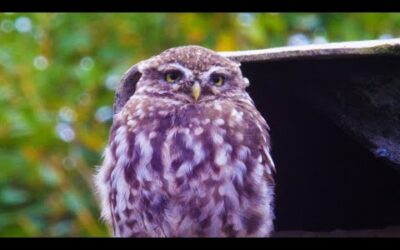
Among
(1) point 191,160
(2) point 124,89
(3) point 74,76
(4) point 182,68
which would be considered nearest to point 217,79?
(4) point 182,68

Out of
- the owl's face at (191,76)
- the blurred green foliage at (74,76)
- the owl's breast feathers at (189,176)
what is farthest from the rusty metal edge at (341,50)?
the blurred green foliage at (74,76)

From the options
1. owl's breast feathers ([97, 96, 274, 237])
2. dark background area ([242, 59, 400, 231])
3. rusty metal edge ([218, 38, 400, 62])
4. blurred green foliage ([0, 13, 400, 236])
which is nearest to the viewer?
rusty metal edge ([218, 38, 400, 62])

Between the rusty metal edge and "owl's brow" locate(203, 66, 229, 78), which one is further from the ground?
the rusty metal edge

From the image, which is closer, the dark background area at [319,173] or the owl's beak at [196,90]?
the owl's beak at [196,90]

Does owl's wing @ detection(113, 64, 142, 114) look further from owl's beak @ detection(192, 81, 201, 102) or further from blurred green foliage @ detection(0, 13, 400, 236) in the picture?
blurred green foliage @ detection(0, 13, 400, 236)

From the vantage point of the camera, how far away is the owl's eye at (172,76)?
2920 mm

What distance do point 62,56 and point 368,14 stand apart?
1599 millimetres

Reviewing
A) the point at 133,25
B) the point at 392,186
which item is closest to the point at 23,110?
the point at 133,25

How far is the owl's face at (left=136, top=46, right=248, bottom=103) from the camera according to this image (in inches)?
112

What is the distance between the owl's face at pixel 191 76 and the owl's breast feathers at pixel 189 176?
132mm

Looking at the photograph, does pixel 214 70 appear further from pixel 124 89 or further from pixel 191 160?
pixel 191 160

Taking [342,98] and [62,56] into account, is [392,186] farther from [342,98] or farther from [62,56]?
[62,56]

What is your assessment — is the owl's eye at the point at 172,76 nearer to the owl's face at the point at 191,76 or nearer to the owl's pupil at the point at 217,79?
the owl's face at the point at 191,76

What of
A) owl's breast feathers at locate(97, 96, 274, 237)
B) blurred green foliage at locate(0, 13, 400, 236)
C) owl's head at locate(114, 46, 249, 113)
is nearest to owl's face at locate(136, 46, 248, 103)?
owl's head at locate(114, 46, 249, 113)
